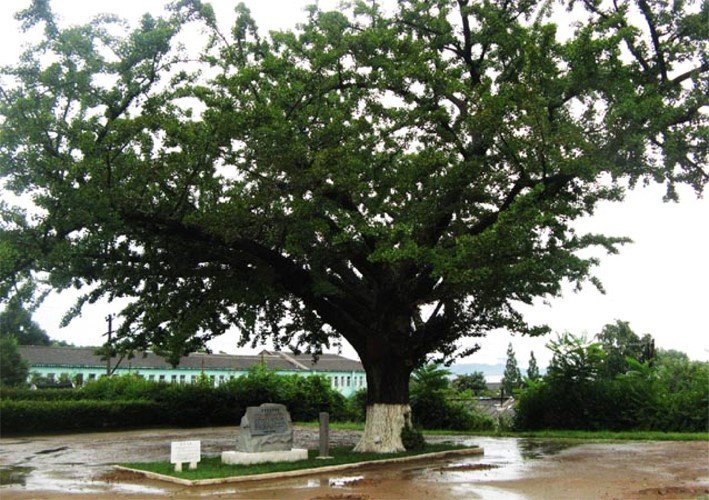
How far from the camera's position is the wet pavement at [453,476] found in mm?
12000

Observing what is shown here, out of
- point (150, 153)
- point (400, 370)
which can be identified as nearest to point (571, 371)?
point (400, 370)

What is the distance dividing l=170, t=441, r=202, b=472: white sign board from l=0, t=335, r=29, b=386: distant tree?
122 ft

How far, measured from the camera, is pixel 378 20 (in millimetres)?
18469

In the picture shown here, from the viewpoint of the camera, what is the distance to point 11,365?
49000 millimetres

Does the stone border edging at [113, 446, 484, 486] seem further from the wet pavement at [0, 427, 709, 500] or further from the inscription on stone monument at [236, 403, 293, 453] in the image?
the inscription on stone monument at [236, 403, 293, 453]

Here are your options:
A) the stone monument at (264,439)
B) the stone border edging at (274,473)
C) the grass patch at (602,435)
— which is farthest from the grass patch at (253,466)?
the grass patch at (602,435)

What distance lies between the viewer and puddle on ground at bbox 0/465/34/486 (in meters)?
14.0

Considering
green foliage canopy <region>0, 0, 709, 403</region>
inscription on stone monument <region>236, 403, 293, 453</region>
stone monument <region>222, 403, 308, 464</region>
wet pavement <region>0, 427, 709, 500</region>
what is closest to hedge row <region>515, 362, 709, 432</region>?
wet pavement <region>0, 427, 709, 500</region>

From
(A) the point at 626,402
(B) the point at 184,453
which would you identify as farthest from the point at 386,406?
(A) the point at 626,402

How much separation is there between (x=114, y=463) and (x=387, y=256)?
8.51 meters

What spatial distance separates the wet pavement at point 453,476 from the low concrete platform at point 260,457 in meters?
1.90

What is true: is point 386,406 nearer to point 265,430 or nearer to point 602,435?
point 265,430

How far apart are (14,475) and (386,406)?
8660 mm

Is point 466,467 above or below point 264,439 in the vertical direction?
below
